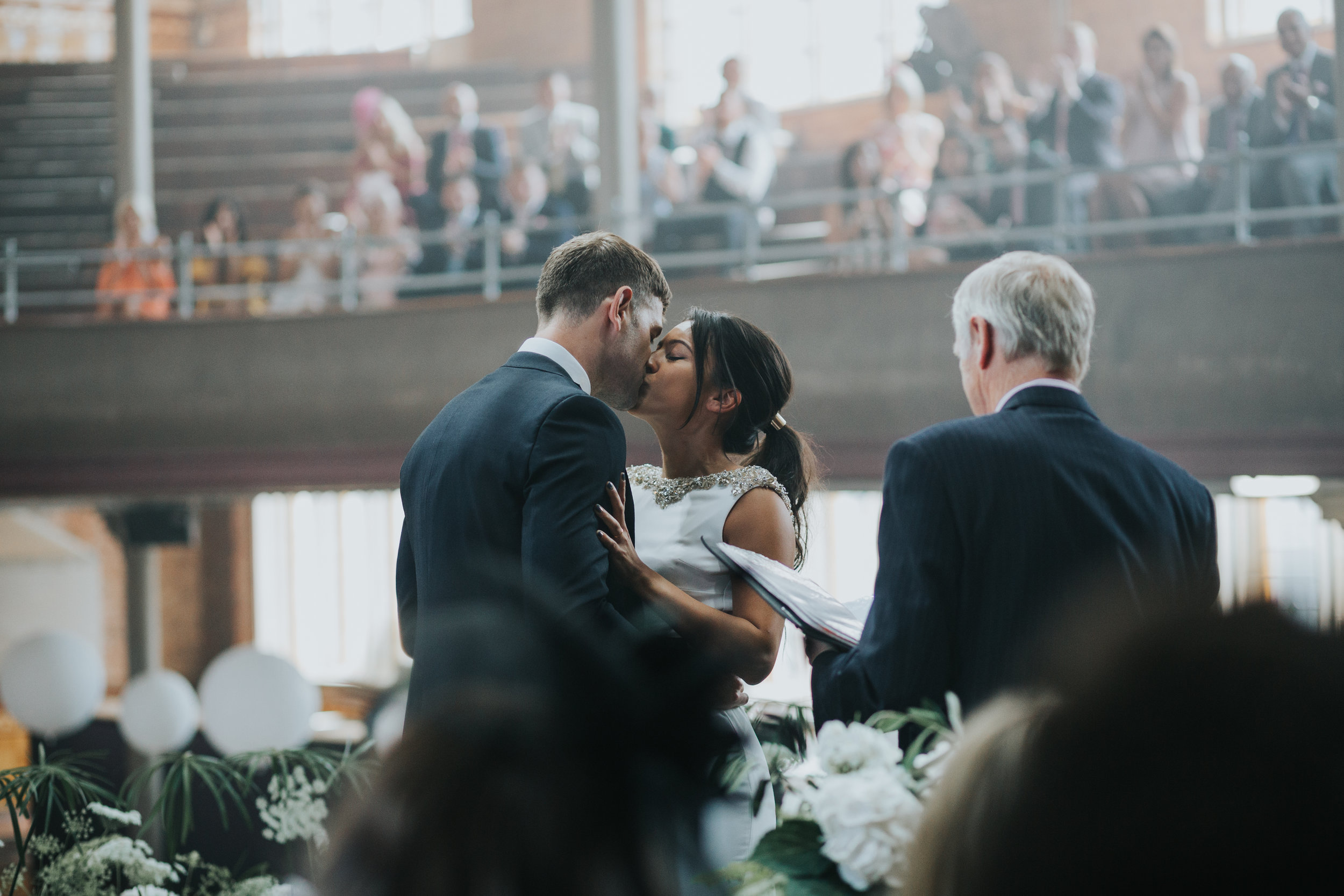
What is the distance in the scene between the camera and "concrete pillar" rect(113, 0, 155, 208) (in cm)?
973

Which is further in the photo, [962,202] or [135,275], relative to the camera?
[135,275]

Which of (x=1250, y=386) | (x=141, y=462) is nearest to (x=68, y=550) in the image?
(x=141, y=462)

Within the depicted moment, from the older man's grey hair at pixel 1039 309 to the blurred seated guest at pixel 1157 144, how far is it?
15.8 feet

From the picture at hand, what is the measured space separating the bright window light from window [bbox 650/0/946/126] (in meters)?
7.13

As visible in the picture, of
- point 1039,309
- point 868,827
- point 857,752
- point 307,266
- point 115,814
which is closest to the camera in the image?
point 868,827

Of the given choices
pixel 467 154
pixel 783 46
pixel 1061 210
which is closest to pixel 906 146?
pixel 1061 210

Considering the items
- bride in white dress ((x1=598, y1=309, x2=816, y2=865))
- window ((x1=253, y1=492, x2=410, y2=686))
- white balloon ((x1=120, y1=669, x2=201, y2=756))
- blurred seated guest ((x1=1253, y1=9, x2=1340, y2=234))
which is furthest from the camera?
window ((x1=253, y1=492, x2=410, y2=686))

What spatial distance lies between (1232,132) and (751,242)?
8.07 feet

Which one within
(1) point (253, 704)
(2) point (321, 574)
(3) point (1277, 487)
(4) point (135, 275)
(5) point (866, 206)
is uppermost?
(5) point (866, 206)

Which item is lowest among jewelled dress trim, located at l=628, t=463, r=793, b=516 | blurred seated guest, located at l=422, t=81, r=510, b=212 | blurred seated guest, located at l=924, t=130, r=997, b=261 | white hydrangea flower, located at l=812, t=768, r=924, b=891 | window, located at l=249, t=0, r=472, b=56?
white hydrangea flower, located at l=812, t=768, r=924, b=891

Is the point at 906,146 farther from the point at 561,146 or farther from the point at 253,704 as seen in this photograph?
the point at 253,704

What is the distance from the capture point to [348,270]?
7723 millimetres

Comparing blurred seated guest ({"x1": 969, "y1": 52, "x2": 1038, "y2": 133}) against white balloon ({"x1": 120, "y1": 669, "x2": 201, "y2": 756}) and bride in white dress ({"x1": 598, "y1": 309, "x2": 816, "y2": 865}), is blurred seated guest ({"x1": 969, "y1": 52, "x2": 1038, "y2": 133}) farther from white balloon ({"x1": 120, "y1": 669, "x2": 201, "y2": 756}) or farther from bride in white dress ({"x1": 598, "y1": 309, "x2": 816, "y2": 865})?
white balloon ({"x1": 120, "y1": 669, "x2": 201, "y2": 756})

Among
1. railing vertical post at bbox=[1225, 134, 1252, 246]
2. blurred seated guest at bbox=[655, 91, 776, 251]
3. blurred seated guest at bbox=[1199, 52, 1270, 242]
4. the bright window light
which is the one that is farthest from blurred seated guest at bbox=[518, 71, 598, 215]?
the bright window light
